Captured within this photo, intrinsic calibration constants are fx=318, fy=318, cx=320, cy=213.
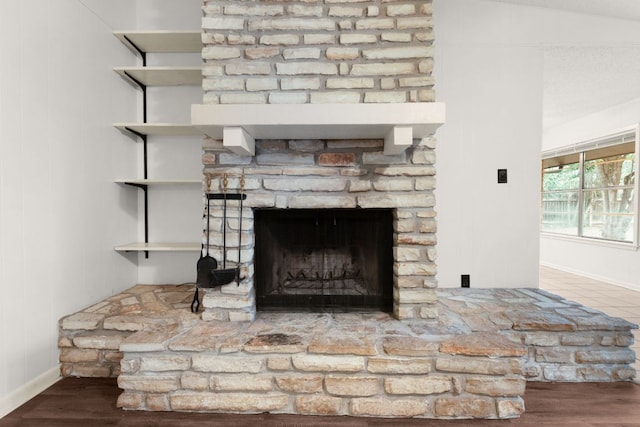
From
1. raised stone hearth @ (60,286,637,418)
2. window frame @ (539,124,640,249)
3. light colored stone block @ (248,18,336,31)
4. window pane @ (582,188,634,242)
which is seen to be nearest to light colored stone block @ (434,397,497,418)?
raised stone hearth @ (60,286,637,418)

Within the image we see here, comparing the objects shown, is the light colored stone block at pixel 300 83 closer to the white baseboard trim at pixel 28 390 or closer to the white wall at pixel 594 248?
the white baseboard trim at pixel 28 390

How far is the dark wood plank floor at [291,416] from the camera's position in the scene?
145 centimetres

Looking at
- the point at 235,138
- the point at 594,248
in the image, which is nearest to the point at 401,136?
the point at 235,138

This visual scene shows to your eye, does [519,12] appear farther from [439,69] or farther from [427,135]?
[427,135]

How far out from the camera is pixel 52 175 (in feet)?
5.85

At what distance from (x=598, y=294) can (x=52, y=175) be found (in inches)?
193

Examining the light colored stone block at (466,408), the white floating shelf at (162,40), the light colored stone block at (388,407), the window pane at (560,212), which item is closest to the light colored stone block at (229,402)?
the light colored stone block at (388,407)

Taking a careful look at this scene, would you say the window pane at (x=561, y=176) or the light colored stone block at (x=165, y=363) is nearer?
the light colored stone block at (x=165, y=363)

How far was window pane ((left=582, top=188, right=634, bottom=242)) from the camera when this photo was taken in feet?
13.0

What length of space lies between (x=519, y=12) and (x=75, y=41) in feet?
10.4

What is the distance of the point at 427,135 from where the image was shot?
5.88 ft

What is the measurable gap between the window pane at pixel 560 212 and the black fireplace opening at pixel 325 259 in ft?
14.8

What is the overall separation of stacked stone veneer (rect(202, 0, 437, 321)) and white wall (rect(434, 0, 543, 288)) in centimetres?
84

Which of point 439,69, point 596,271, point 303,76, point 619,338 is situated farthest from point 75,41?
point 596,271
